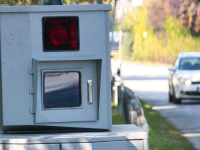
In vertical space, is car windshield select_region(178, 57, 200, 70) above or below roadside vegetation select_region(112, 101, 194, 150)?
above

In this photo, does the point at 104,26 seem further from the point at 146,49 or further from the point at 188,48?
the point at 146,49

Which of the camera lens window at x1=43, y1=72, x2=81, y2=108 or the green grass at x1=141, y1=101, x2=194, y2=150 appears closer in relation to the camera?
the camera lens window at x1=43, y1=72, x2=81, y2=108

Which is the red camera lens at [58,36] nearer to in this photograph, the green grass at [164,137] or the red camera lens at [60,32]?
the red camera lens at [60,32]

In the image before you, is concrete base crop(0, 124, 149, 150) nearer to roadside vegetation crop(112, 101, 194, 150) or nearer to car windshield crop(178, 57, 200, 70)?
roadside vegetation crop(112, 101, 194, 150)

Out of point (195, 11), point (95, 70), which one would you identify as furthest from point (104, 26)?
point (195, 11)

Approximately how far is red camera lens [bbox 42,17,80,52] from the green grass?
4631mm

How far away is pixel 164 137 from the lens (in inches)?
408

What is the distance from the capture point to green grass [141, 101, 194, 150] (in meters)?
9.20

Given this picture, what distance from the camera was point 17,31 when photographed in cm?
430

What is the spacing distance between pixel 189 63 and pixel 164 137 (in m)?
9.17

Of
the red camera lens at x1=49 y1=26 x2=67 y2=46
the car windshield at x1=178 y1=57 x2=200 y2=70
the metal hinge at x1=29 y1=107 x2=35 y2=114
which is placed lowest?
the car windshield at x1=178 y1=57 x2=200 y2=70

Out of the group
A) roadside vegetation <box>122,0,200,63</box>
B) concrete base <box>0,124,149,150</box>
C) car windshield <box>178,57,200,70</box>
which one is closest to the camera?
concrete base <box>0,124,149,150</box>

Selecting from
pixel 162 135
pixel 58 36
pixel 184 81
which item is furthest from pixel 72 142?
pixel 184 81

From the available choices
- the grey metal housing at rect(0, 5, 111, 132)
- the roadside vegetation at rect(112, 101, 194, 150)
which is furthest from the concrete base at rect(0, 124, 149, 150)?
the roadside vegetation at rect(112, 101, 194, 150)
